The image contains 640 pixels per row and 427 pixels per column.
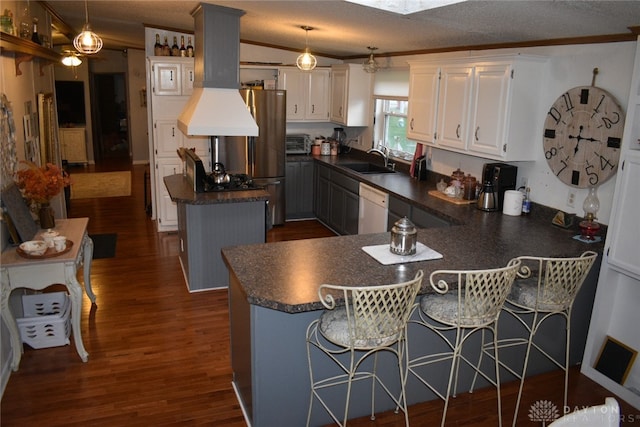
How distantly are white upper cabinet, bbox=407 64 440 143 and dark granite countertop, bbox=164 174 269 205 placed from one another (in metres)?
1.64

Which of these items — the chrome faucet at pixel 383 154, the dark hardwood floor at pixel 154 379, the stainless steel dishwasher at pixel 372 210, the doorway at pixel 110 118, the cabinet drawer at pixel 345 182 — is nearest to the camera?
the dark hardwood floor at pixel 154 379

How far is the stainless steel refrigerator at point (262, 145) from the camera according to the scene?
633 cm

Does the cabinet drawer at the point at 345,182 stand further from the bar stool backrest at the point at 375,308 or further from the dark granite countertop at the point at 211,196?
the bar stool backrest at the point at 375,308

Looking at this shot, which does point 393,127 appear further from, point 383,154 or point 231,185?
point 231,185

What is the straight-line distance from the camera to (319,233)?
6.57m

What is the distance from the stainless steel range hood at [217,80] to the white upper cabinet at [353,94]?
2232 mm

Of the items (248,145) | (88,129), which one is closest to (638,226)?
(248,145)

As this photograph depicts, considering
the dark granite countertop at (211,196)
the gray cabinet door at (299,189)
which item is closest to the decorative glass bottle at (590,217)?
the dark granite countertop at (211,196)

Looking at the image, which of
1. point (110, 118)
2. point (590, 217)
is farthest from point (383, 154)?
point (110, 118)

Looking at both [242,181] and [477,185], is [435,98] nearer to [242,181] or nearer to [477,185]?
[477,185]

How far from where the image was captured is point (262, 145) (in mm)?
6438

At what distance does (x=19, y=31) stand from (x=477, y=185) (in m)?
4.03

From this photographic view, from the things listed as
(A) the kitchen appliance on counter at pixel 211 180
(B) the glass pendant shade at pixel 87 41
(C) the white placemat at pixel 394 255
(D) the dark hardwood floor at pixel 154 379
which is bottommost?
(D) the dark hardwood floor at pixel 154 379

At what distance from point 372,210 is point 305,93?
8.17 ft
